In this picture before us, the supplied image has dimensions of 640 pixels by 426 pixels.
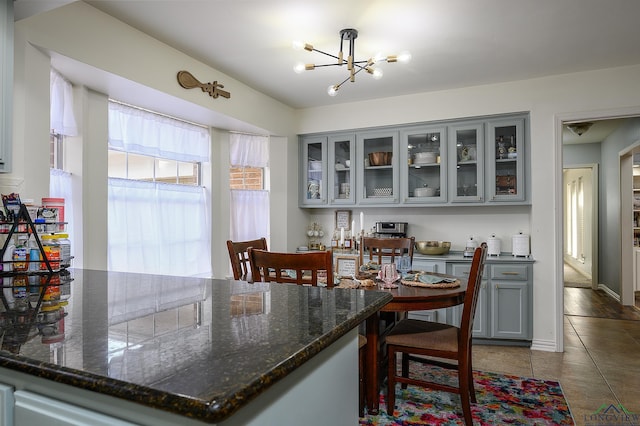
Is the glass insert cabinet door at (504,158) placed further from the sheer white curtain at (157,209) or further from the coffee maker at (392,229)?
the sheer white curtain at (157,209)

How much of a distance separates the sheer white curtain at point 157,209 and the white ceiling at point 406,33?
70 cm

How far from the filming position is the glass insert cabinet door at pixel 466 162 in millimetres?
3797

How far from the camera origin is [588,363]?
10.4 ft

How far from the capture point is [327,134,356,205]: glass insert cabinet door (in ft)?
14.3

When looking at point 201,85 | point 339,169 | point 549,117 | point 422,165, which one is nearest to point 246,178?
point 339,169

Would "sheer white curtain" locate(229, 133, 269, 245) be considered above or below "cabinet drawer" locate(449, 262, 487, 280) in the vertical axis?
above

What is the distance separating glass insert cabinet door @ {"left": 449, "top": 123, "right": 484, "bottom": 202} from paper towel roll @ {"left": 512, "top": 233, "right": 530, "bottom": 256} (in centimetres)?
50

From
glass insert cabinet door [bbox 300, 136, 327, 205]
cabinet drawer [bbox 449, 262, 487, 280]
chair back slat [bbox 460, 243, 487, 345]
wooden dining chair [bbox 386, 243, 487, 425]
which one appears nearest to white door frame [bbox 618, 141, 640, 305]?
cabinet drawer [bbox 449, 262, 487, 280]

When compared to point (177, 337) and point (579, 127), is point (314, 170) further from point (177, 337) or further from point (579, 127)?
point (177, 337)

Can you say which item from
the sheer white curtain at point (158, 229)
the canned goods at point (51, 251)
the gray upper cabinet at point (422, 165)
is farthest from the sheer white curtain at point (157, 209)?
the gray upper cabinet at point (422, 165)

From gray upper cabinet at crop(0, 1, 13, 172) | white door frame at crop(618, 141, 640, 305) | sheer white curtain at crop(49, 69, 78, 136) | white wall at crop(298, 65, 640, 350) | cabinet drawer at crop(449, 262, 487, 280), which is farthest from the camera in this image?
white door frame at crop(618, 141, 640, 305)

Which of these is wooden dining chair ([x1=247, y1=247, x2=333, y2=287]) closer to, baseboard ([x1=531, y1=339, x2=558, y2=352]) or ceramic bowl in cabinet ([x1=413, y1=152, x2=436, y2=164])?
ceramic bowl in cabinet ([x1=413, y1=152, x2=436, y2=164])

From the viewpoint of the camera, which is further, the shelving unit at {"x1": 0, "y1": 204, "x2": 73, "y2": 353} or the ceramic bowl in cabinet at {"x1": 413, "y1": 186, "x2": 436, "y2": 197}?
the ceramic bowl in cabinet at {"x1": 413, "y1": 186, "x2": 436, "y2": 197}

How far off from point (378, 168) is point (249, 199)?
56.6 inches
